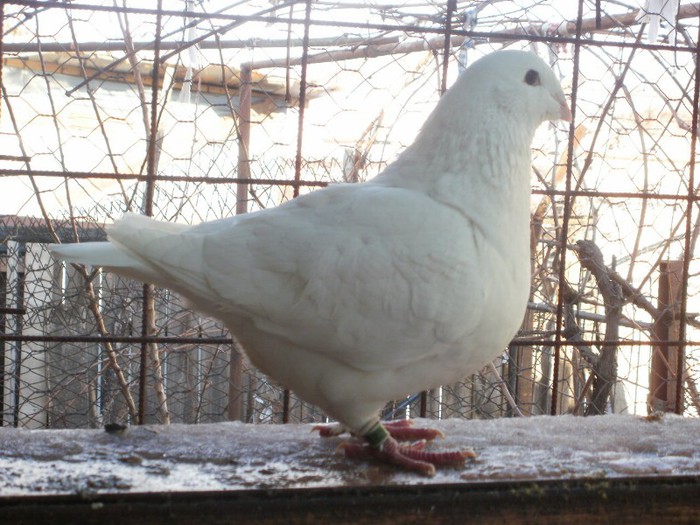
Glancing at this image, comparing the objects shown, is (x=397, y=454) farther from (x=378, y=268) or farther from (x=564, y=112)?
(x=564, y=112)

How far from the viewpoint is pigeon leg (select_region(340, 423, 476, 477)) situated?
1403 millimetres

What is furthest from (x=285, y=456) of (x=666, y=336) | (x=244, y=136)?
(x=666, y=336)

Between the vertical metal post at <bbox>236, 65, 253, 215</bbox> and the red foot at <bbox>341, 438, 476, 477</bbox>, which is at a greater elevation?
the vertical metal post at <bbox>236, 65, 253, 215</bbox>

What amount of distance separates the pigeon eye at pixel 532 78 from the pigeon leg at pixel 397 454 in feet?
2.75

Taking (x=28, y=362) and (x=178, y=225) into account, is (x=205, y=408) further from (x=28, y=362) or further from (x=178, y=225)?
(x=178, y=225)

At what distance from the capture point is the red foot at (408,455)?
54.4 inches

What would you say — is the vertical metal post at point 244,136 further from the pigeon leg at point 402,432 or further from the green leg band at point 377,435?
the green leg band at point 377,435

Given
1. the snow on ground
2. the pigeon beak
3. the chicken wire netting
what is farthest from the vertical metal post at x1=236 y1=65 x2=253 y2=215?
the pigeon beak

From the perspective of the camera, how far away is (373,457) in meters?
1.46

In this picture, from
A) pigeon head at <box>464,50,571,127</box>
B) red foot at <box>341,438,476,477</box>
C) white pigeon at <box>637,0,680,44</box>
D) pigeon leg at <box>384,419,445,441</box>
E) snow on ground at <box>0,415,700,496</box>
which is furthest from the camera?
white pigeon at <box>637,0,680,44</box>

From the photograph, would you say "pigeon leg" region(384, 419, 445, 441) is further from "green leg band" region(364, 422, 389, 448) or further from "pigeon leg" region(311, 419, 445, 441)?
"green leg band" region(364, 422, 389, 448)

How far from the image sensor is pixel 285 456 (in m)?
1.47

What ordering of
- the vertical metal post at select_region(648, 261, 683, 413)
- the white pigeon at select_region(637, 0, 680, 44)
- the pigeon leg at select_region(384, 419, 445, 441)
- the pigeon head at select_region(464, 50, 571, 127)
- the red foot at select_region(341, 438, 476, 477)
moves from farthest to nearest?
the vertical metal post at select_region(648, 261, 683, 413), the white pigeon at select_region(637, 0, 680, 44), the pigeon leg at select_region(384, 419, 445, 441), the pigeon head at select_region(464, 50, 571, 127), the red foot at select_region(341, 438, 476, 477)

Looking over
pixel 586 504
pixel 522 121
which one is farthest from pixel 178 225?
pixel 586 504
